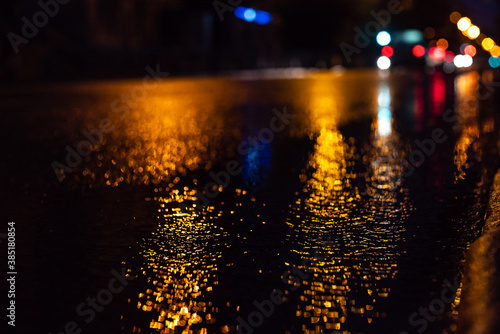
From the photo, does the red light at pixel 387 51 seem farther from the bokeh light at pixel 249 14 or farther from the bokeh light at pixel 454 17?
the bokeh light at pixel 454 17

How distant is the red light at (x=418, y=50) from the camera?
1745 inches

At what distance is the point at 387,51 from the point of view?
45.1 meters

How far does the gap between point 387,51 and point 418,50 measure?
4.66ft

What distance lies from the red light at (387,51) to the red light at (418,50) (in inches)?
42.3

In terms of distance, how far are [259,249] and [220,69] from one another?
46400 millimetres

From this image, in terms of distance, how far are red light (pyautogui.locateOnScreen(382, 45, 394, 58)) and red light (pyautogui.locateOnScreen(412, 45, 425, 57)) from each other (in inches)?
42.3

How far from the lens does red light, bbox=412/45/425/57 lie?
44312 mm

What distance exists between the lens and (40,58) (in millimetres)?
37938

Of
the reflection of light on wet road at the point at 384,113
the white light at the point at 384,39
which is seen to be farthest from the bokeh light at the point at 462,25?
the reflection of light on wet road at the point at 384,113

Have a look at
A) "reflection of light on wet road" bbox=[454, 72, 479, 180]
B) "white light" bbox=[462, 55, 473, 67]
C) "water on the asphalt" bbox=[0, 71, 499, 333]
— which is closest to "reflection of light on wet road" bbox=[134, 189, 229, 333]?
"water on the asphalt" bbox=[0, 71, 499, 333]

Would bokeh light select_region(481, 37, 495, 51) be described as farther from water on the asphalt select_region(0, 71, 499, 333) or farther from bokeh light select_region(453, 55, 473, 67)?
water on the asphalt select_region(0, 71, 499, 333)

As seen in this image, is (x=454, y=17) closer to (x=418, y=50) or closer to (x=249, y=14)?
(x=249, y=14)

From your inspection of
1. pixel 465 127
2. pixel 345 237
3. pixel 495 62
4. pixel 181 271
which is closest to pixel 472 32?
pixel 495 62

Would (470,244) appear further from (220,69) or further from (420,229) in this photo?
(220,69)
